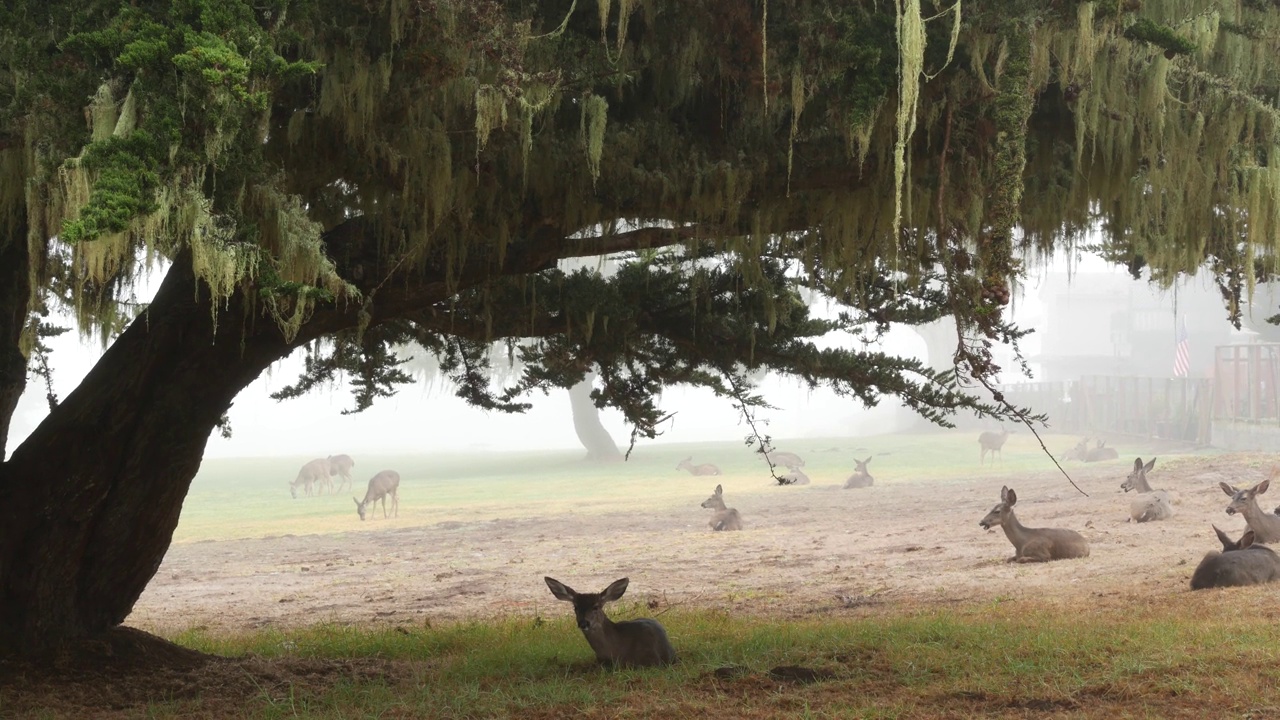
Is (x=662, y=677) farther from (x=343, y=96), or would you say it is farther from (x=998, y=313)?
(x=343, y=96)

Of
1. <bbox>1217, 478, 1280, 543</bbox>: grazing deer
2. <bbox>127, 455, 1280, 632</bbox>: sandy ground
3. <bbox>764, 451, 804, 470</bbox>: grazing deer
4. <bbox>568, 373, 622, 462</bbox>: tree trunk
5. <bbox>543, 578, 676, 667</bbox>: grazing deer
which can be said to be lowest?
<bbox>127, 455, 1280, 632</bbox>: sandy ground

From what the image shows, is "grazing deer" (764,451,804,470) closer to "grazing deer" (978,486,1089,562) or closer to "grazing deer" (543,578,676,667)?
"grazing deer" (978,486,1089,562)

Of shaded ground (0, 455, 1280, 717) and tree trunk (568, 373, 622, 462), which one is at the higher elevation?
tree trunk (568, 373, 622, 462)

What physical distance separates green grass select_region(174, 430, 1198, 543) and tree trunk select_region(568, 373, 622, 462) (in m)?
0.96

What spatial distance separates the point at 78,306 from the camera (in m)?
5.91

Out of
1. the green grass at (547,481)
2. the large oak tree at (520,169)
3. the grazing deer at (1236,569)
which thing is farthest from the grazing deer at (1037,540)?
the green grass at (547,481)

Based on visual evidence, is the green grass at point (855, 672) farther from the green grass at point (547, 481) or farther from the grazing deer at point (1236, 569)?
the green grass at point (547, 481)

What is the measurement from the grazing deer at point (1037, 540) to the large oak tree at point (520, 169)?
5.18 m

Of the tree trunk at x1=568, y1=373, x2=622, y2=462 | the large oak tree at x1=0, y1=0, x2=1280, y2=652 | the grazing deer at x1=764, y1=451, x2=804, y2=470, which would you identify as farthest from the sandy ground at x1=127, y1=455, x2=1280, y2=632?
the tree trunk at x1=568, y1=373, x2=622, y2=462

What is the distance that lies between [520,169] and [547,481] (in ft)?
104

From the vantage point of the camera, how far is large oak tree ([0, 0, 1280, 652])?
4203 millimetres

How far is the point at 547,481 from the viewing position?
37.3 m

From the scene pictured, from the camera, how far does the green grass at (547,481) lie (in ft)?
89.9

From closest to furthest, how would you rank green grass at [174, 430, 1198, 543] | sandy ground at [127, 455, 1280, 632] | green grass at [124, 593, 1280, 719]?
green grass at [124, 593, 1280, 719]
sandy ground at [127, 455, 1280, 632]
green grass at [174, 430, 1198, 543]
